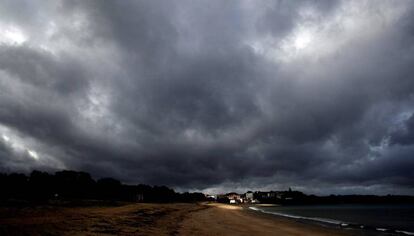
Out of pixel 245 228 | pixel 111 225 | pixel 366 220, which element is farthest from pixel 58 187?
pixel 366 220

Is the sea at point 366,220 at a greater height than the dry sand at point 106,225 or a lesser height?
lesser

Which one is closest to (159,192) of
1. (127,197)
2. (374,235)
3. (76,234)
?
(127,197)

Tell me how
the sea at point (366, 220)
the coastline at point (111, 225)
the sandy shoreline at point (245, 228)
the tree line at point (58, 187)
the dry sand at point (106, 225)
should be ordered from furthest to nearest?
the tree line at point (58, 187), the sea at point (366, 220), the sandy shoreline at point (245, 228), the coastline at point (111, 225), the dry sand at point (106, 225)

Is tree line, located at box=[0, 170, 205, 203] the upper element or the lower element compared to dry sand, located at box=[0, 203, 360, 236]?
upper

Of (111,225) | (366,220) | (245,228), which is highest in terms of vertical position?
(111,225)

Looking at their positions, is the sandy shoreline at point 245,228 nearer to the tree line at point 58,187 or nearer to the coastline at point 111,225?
the coastline at point 111,225

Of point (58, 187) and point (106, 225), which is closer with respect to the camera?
point (106, 225)

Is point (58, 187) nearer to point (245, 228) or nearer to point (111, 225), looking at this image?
point (245, 228)

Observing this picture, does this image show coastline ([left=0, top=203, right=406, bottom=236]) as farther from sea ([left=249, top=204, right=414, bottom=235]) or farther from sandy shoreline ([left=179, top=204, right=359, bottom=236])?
sea ([left=249, top=204, right=414, bottom=235])

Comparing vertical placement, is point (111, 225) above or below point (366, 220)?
above

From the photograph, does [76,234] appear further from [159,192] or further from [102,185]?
[159,192]

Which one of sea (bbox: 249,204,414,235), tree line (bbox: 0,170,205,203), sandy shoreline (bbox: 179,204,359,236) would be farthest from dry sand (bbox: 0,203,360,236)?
tree line (bbox: 0,170,205,203)

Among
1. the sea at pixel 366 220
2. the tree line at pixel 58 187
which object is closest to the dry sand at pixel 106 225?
the sea at pixel 366 220

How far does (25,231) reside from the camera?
16891 mm
